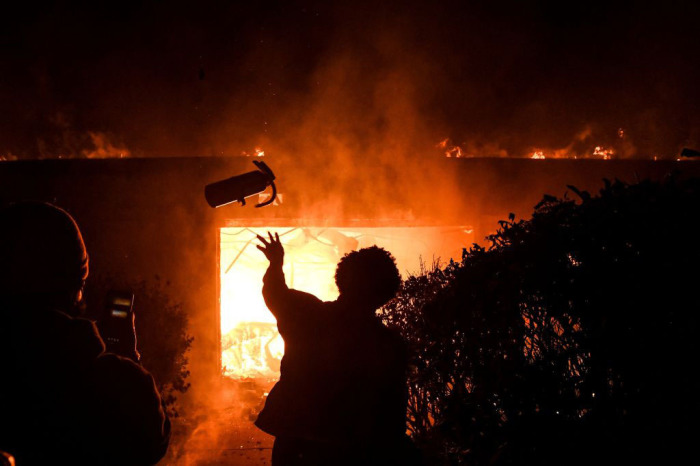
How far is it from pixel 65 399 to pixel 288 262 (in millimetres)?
8351

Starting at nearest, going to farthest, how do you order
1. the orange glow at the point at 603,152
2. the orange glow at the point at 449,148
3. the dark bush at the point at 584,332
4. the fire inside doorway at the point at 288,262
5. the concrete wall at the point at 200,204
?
the dark bush at the point at 584,332, the concrete wall at the point at 200,204, the fire inside doorway at the point at 288,262, the orange glow at the point at 449,148, the orange glow at the point at 603,152

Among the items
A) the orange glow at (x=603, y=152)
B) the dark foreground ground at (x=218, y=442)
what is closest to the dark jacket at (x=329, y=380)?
the dark foreground ground at (x=218, y=442)

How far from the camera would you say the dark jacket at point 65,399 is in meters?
1.12

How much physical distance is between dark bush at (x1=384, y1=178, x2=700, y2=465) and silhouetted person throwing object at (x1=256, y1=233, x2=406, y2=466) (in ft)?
2.17

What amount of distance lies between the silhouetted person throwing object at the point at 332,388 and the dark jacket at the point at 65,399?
0.90 meters

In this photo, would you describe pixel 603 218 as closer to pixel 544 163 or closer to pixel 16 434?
pixel 16 434

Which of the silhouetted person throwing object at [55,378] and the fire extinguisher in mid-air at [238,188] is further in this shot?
the fire extinguisher in mid-air at [238,188]

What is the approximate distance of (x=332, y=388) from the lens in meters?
2.07

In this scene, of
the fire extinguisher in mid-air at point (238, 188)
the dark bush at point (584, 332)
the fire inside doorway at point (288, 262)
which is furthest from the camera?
the fire inside doorway at point (288, 262)

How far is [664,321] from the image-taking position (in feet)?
6.69

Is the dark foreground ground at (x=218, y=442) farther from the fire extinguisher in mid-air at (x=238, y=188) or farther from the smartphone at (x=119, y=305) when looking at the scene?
the smartphone at (x=119, y=305)

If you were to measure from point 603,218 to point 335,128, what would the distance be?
8212mm

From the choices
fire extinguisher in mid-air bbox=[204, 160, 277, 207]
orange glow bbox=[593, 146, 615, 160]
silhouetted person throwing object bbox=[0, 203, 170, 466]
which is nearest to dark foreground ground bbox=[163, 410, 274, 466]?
fire extinguisher in mid-air bbox=[204, 160, 277, 207]

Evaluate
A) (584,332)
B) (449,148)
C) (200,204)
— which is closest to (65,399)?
(584,332)
